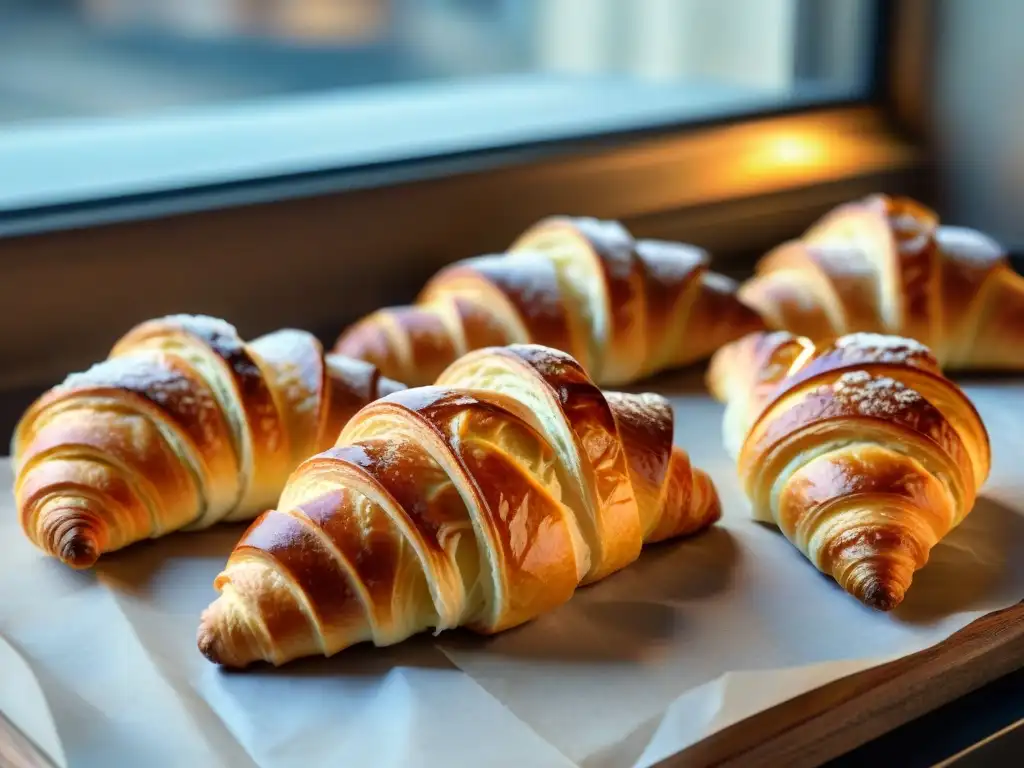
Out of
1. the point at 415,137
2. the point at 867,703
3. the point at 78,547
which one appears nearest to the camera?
the point at 867,703

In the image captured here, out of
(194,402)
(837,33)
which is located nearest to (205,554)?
(194,402)

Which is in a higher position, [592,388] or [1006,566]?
[592,388]

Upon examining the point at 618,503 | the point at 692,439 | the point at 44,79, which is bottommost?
the point at 692,439

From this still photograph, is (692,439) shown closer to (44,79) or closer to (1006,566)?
(1006,566)

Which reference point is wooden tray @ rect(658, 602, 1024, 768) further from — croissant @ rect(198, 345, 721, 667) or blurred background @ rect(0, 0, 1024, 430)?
blurred background @ rect(0, 0, 1024, 430)

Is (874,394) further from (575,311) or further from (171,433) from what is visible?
(171,433)

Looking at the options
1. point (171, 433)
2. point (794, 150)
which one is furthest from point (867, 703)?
point (794, 150)

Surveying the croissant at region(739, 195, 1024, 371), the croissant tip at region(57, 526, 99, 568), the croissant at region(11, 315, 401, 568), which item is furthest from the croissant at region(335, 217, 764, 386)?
the croissant tip at region(57, 526, 99, 568)
